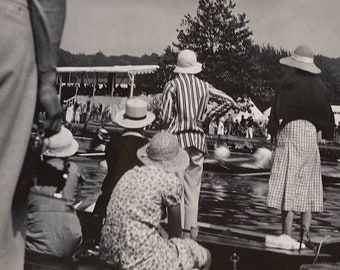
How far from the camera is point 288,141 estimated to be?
12.5 ft

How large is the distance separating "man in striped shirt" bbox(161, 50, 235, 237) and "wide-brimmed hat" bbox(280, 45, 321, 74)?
530 millimetres

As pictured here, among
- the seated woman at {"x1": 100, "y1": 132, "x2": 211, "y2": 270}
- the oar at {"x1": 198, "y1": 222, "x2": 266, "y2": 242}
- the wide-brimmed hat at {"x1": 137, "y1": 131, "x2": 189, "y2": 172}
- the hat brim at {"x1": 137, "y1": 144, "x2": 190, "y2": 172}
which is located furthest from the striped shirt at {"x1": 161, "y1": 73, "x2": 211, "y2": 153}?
the seated woman at {"x1": 100, "y1": 132, "x2": 211, "y2": 270}

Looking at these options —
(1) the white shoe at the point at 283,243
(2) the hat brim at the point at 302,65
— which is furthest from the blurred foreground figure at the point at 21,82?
(2) the hat brim at the point at 302,65

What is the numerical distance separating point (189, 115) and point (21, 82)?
235cm

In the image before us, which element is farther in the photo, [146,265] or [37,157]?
[146,265]

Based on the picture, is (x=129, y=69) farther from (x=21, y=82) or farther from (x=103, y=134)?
(x=21, y=82)

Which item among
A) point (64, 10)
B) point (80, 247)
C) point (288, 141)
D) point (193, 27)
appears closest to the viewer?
point (64, 10)

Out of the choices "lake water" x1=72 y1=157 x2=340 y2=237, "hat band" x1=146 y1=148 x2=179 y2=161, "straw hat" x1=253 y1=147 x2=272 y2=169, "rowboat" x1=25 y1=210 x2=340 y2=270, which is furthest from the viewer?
"straw hat" x1=253 y1=147 x2=272 y2=169

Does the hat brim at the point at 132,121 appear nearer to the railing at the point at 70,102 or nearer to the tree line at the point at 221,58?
the tree line at the point at 221,58

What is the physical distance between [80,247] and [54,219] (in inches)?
18.1

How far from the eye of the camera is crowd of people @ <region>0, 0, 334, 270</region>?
6.00 ft

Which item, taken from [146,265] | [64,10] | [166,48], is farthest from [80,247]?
[64,10]

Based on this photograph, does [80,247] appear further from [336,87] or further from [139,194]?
[336,87]

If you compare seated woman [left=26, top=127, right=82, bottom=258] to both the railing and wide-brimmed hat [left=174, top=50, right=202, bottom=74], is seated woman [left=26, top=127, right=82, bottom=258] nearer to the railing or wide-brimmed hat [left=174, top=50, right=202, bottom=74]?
wide-brimmed hat [left=174, top=50, right=202, bottom=74]
